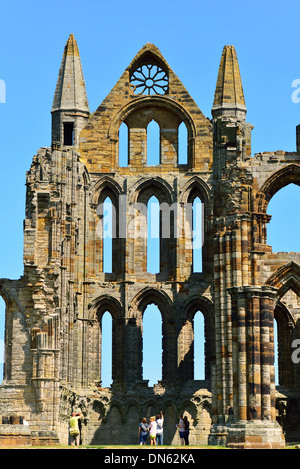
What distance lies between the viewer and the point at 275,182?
50.6 metres

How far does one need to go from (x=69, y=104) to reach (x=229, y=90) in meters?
6.77

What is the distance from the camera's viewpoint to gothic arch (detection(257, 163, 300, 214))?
165 feet

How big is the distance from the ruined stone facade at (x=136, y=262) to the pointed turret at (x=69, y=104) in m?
0.06

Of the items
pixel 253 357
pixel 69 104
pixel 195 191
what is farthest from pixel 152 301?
pixel 253 357

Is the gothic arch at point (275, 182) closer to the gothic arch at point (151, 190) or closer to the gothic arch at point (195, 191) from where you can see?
the gothic arch at point (195, 191)

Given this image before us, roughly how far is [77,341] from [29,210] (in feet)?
21.5

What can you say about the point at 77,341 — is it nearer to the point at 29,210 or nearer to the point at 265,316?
the point at 29,210

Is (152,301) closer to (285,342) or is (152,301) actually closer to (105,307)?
(105,307)

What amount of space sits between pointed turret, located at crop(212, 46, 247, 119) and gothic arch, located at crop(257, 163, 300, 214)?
12.6m
